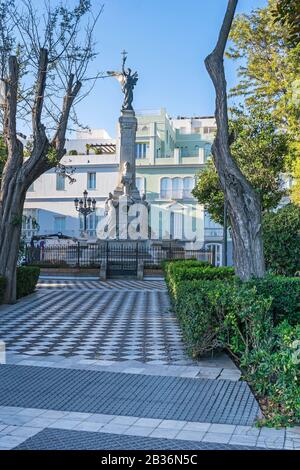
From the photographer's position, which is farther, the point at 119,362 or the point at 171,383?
the point at 119,362

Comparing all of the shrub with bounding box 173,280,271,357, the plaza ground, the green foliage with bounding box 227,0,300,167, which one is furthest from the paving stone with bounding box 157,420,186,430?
the green foliage with bounding box 227,0,300,167

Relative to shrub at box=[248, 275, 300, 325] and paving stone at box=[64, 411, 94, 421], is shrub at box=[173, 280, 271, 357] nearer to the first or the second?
shrub at box=[248, 275, 300, 325]

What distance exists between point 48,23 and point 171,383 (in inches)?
451

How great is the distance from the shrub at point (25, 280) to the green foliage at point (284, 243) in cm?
760

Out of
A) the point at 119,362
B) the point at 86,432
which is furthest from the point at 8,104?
the point at 86,432

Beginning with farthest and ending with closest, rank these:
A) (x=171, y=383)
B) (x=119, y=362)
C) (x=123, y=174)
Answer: (x=123, y=174) → (x=119, y=362) → (x=171, y=383)

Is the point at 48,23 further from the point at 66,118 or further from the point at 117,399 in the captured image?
the point at 117,399

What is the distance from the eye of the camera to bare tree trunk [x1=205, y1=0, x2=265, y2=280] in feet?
32.6

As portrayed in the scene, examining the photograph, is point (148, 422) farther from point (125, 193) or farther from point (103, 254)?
point (125, 193)

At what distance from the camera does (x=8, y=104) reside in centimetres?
1497

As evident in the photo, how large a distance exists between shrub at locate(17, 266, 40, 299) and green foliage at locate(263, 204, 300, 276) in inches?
299

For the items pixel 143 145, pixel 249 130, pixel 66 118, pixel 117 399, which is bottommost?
pixel 117 399

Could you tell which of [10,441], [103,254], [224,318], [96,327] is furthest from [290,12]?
[103,254]

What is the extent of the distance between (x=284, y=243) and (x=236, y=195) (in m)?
6.17
